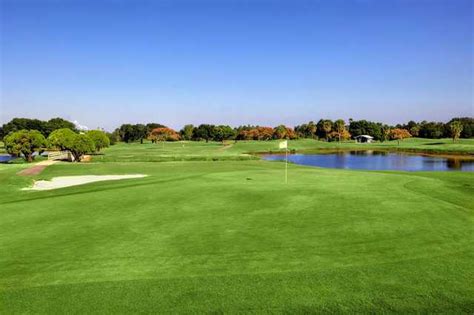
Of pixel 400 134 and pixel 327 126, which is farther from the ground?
pixel 327 126

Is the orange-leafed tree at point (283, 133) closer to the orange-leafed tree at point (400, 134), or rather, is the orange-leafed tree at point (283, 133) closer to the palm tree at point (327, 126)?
the palm tree at point (327, 126)

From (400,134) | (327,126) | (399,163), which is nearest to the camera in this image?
(399,163)

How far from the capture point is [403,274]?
9.64 metres

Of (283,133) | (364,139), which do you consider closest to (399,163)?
(283,133)

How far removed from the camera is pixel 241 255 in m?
11.1

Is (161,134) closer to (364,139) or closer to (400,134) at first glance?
(364,139)

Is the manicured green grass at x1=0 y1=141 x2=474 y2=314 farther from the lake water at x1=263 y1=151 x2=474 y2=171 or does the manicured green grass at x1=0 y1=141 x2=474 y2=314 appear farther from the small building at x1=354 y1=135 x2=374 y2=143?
the small building at x1=354 y1=135 x2=374 y2=143

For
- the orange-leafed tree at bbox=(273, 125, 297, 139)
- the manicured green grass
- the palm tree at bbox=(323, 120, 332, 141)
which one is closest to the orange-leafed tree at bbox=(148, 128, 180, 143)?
the orange-leafed tree at bbox=(273, 125, 297, 139)

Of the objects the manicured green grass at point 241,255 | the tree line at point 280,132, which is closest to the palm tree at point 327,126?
the tree line at point 280,132

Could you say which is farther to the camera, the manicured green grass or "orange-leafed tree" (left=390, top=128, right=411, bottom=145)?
"orange-leafed tree" (left=390, top=128, right=411, bottom=145)

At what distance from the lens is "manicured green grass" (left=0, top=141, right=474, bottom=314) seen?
8406mm

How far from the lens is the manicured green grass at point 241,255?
27.6 feet

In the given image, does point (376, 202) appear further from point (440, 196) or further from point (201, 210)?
point (201, 210)

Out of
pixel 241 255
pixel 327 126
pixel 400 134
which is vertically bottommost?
pixel 241 255
